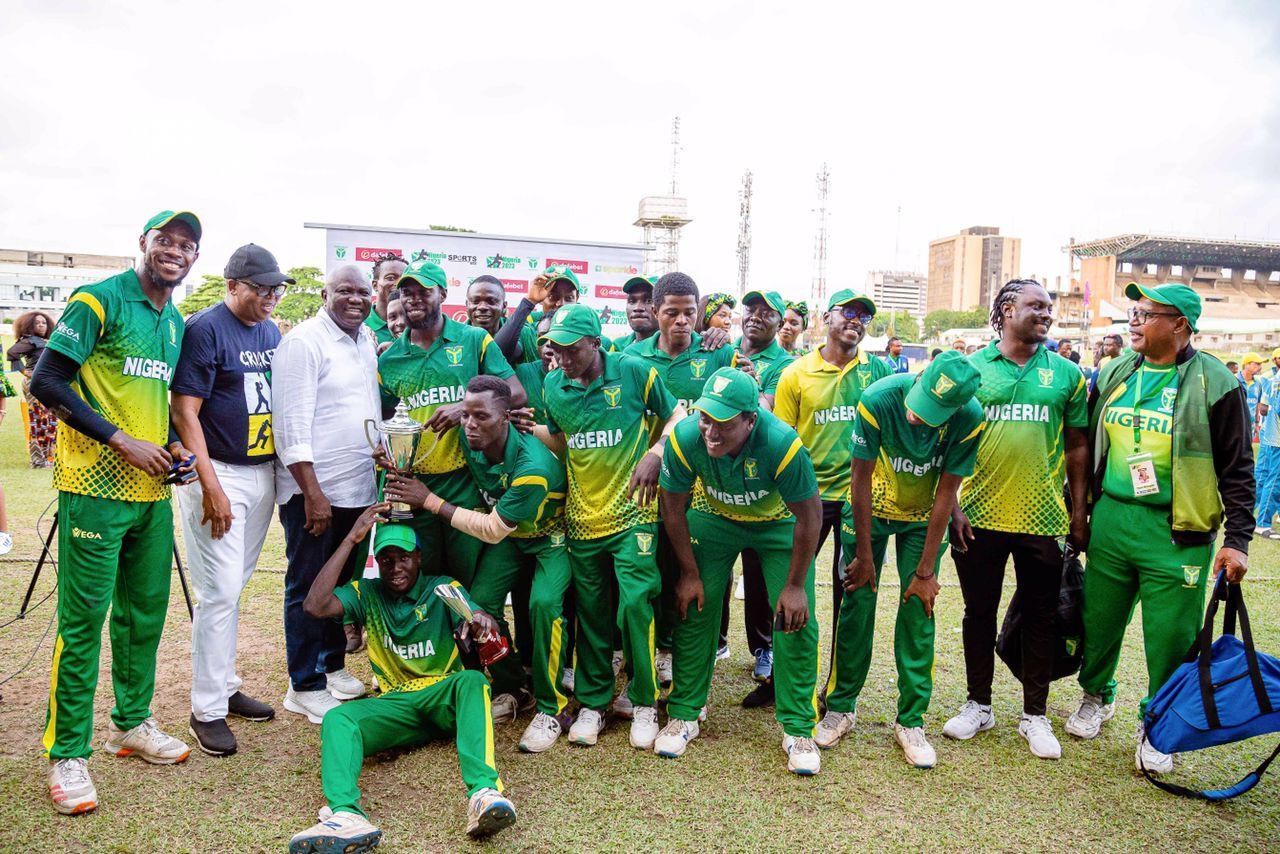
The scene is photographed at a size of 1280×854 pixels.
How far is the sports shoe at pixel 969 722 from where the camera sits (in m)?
4.50

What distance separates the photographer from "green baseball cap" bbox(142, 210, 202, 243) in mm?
3725

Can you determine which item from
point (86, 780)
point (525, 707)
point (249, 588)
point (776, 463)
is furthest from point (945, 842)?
point (249, 588)

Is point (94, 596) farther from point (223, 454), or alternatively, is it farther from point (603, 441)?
point (603, 441)

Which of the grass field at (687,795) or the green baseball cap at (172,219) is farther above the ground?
the green baseball cap at (172,219)

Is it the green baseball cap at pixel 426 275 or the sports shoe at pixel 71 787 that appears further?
the green baseball cap at pixel 426 275

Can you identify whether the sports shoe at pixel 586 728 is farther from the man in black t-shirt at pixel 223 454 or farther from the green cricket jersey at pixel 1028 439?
the green cricket jersey at pixel 1028 439

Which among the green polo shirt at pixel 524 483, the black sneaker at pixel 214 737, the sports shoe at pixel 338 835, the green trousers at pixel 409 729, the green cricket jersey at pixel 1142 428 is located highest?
the green cricket jersey at pixel 1142 428

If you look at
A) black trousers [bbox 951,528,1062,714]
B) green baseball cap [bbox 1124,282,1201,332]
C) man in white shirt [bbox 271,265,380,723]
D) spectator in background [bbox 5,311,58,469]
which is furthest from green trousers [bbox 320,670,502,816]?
spectator in background [bbox 5,311,58,469]

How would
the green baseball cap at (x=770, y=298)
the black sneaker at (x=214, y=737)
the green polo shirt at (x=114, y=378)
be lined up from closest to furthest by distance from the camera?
the green polo shirt at (x=114, y=378) → the black sneaker at (x=214, y=737) → the green baseball cap at (x=770, y=298)

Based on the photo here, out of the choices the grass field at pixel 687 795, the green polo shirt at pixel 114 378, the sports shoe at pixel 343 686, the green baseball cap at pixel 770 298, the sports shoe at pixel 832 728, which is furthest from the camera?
the green baseball cap at pixel 770 298

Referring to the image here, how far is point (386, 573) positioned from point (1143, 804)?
12.2ft

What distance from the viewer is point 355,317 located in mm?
4551

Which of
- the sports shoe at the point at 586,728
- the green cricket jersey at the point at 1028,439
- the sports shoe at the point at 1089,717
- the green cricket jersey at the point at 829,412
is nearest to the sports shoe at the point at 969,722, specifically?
the sports shoe at the point at 1089,717

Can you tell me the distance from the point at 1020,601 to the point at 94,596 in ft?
15.0
